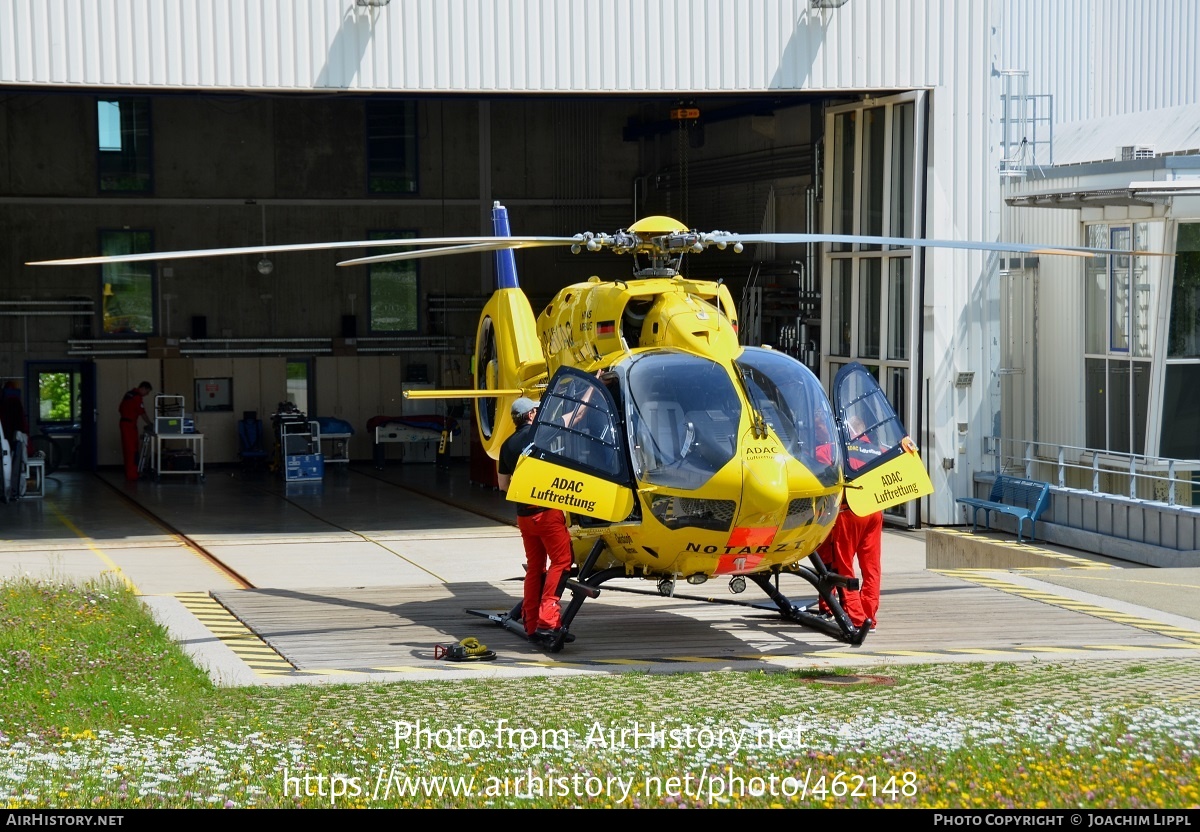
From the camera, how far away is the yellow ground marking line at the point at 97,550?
1562 centimetres

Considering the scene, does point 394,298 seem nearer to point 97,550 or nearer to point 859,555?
point 97,550

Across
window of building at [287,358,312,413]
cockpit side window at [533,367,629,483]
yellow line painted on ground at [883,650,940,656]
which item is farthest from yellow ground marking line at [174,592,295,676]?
window of building at [287,358,312,413]

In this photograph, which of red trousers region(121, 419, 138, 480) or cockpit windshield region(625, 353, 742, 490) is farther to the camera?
red trousers region(121, 419, 138, 480)

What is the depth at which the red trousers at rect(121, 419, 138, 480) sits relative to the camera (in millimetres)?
28031

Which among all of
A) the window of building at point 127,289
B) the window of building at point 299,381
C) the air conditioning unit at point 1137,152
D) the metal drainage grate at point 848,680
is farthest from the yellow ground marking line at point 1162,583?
the window of building at point 127,289

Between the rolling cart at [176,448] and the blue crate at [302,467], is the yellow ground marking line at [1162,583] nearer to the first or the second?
the blue crate at [302,467]

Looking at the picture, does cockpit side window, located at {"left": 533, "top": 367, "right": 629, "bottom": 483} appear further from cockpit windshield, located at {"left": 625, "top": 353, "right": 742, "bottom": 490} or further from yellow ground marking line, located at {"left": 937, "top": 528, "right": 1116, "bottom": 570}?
yellow ground marking line, located at {"left": 937, "top": 528, "right": 1116, "bottom": 570}

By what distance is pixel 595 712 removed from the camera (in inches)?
363

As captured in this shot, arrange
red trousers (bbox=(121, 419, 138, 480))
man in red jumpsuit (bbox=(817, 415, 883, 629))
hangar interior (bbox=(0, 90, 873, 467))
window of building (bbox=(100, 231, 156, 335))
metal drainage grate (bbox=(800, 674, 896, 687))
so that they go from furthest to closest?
1. window of building (bbox=(100, 231, 156, 335))
2. hangar interior (bbox=(0, 90, 873, 467))
3. red trousers (bbox=(121, 419, 138, 480))
4. man in red jumpsuit (bbox=(817, 415, 883, 629))
5. metal drainage grate (bbox=(800, 674, 896, 687))

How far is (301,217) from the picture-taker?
3222 cm

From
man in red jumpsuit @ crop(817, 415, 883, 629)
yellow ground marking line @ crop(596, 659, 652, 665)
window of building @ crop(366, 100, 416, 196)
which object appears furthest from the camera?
window of building @ crop(366, 100, 416, 196)

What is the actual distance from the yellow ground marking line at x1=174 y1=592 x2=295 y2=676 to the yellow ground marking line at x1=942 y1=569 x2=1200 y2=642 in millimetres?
6712

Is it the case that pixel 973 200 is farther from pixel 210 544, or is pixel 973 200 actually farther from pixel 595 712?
pixel 595 712

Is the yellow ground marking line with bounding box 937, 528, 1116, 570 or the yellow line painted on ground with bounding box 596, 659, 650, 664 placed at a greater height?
the yellow line painted on ground with bounding box 596, 659, 650, 664
